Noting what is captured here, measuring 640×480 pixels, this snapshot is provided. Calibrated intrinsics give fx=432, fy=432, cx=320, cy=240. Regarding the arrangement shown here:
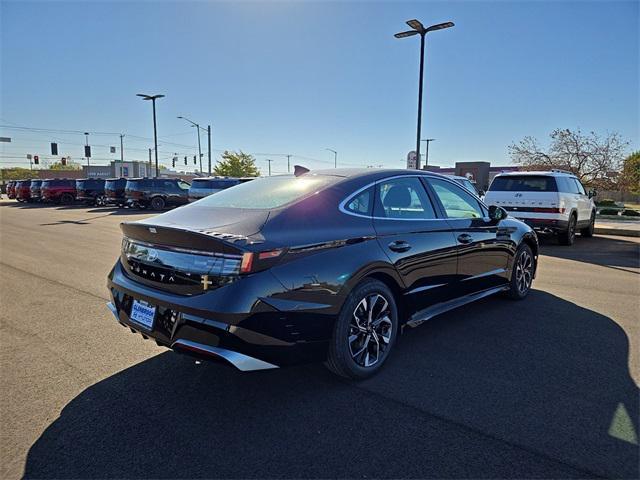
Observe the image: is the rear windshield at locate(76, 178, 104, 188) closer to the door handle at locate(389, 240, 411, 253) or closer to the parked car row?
the parked car row

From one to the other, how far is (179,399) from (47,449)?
0.78 m

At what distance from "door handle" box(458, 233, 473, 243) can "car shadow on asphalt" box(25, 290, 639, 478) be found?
1006 millimetres

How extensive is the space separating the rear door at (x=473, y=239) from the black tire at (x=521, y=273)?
25cm

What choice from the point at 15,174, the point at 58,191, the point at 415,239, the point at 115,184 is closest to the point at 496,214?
the point at 415,239

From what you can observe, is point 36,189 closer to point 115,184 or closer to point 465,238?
point 115,184

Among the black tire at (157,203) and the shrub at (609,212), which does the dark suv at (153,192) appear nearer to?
the black tire at (157,203)

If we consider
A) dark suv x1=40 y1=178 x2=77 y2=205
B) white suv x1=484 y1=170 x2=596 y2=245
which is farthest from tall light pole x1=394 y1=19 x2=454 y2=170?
dark suv x1=40 y1=178 x2=77 y2=205

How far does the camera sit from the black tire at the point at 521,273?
5230 mm

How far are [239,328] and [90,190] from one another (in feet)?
90.6

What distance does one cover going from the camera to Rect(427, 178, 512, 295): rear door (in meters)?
4.21

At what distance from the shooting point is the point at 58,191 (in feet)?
92.4

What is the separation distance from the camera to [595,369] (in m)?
3.42

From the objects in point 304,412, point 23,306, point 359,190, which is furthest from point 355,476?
point 23,306

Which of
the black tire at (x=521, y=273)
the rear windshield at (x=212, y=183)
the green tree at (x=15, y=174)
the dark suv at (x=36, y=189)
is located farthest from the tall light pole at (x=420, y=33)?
the green tree at (x=15, y=174)
